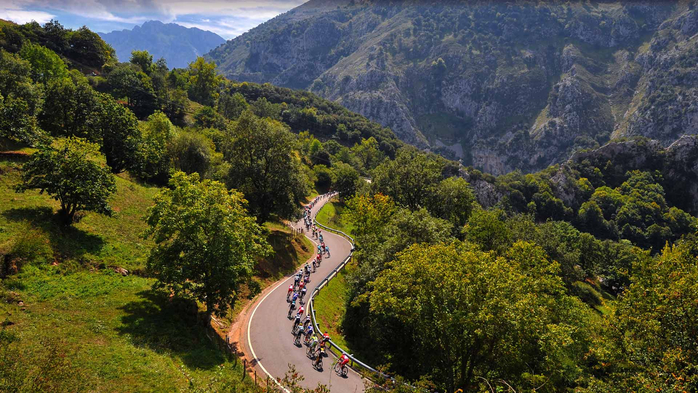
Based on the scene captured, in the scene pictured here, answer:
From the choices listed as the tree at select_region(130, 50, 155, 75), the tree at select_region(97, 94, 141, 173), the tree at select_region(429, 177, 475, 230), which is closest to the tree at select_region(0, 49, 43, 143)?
the tree at select_region(97, 94, 141, 173)

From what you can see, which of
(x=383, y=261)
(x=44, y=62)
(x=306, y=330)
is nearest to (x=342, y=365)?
(x=306, y=330)

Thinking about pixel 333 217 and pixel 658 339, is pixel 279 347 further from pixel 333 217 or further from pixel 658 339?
pixel 333 217

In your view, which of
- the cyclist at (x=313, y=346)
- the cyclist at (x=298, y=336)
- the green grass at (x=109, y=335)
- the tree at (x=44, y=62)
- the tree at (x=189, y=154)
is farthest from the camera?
the tree at (x=44, y=62)

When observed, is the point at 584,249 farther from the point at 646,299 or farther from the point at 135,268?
the point at 135,268

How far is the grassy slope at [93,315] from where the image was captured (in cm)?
1371

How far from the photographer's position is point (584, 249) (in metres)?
80.8

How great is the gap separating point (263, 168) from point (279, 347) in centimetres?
2312

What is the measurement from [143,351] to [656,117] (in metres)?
275

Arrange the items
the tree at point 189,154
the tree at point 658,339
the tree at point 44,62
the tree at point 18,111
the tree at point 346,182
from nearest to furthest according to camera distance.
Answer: the tree at point 658,339
the tree at point 18,111
the tree at point 189,154
the tree at point 44,62
the tree at point 346,182

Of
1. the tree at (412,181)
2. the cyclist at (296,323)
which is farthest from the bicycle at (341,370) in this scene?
the tree at (412,181)

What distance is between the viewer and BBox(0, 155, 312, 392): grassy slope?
13711 millimetres

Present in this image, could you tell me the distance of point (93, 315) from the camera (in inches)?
697

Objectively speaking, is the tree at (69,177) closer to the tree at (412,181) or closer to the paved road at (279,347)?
the paved road at (279,347)

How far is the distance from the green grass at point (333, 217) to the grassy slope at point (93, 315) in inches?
1619
